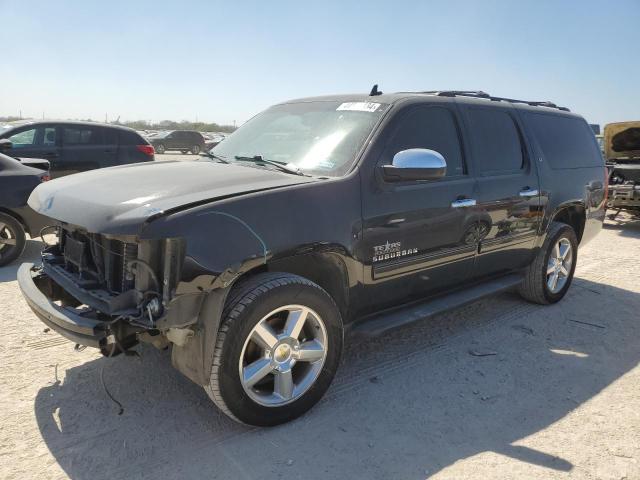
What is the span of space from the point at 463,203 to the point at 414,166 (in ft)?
2.57

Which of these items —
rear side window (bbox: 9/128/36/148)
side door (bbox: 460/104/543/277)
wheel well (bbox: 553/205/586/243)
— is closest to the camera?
side door (bbox: 460/104/543/277)

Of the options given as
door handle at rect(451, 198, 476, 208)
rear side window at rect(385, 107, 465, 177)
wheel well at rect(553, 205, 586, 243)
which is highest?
rear side window at rect(385, 107, 465, 177)

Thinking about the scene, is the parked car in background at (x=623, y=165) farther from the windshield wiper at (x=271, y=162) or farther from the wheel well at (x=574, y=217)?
the windshield wiper at (x=271, y=162)

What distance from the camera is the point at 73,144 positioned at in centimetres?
935

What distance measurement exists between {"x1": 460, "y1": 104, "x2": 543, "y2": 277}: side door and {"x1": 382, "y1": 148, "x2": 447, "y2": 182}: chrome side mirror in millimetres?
861

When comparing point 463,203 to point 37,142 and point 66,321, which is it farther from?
point 37,142

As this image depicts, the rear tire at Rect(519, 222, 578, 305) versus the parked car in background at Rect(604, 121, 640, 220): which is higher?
the parked car in background at Rect(604, 121, 640, 220)

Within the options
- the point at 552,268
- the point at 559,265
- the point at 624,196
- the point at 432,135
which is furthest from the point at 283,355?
the point at 624,196

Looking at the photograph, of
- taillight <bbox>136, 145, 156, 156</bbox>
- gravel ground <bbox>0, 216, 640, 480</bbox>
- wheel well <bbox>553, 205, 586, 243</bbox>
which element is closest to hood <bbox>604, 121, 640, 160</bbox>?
wheel well <bbox>553, 205, 586, 243</bbox>

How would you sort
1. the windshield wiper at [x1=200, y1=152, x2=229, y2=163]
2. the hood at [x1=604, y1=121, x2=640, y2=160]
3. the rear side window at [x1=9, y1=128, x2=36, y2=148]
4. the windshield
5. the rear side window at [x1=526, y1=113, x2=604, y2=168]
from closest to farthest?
1. the windshield
2. the windshield wiper at [x1=200, y1=152, x2=229, y2=163]
3. the rear side window at [x1=526, y1=113, x2=604, y2=168]
4. the rear side window at [x1=9, y1=128, x2=36, y2=148]
5. the hood at [x1=604, y1=121, x2=640, y2=160]

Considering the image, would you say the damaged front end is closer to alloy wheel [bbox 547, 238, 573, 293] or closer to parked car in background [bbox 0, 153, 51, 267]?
parked car in background [bbox 0, 153, 51, 267]

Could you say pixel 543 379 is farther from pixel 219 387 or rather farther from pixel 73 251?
pixel 73 251

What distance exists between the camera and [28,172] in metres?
6.13

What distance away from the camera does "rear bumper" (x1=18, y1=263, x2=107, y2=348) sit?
2625mm
